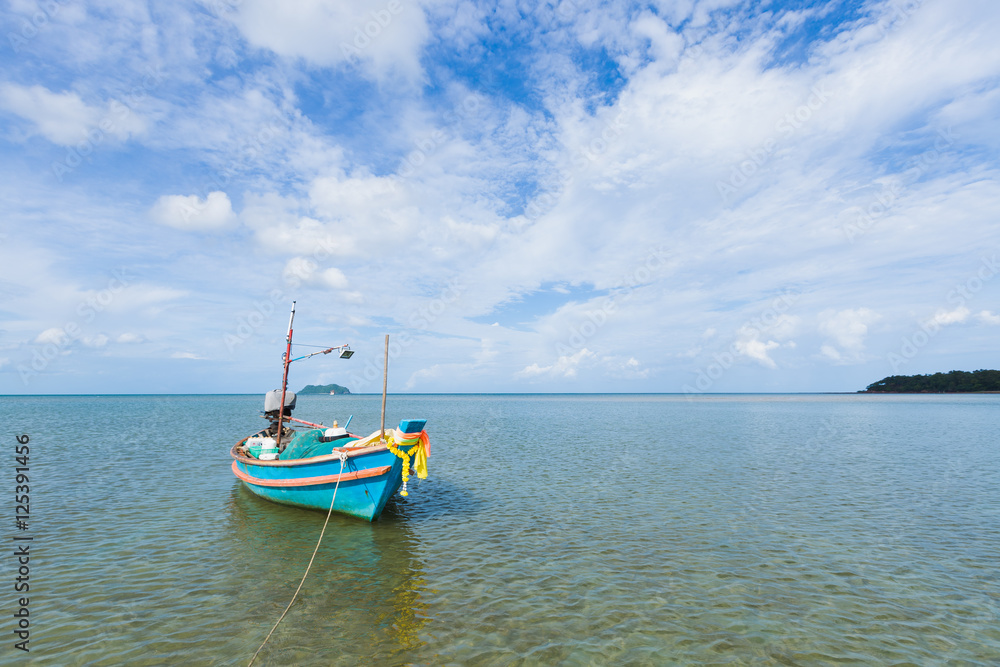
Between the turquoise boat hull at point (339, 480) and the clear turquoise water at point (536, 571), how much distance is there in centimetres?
68

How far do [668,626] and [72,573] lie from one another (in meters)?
15.1

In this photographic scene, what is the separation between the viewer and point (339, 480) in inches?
658

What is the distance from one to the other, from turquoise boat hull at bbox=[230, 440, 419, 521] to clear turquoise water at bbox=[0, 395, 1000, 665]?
2.23 ft

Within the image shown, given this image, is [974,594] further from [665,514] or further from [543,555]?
[543,555]

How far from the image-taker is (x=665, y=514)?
17938 mm

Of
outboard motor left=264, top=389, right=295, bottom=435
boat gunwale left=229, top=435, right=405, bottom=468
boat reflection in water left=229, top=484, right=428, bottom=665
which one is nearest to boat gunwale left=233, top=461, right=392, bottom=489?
boat gunwale left=229, top=435, right=405, bottom=468

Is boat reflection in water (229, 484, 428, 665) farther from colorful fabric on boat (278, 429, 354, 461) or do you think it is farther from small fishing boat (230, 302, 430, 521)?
colorful fabric on boat (278, 429, 354, 461)

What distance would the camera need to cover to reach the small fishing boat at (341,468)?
15.7 metres

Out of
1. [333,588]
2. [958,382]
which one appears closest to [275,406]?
[333,588]

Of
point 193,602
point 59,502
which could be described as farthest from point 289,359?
point 193,602

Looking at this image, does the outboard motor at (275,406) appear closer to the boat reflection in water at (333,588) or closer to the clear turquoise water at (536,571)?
the clear turquoise water at (536,571)

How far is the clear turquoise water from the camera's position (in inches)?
356

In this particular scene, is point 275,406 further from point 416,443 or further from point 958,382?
point 958,382

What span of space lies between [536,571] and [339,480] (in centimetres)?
793
